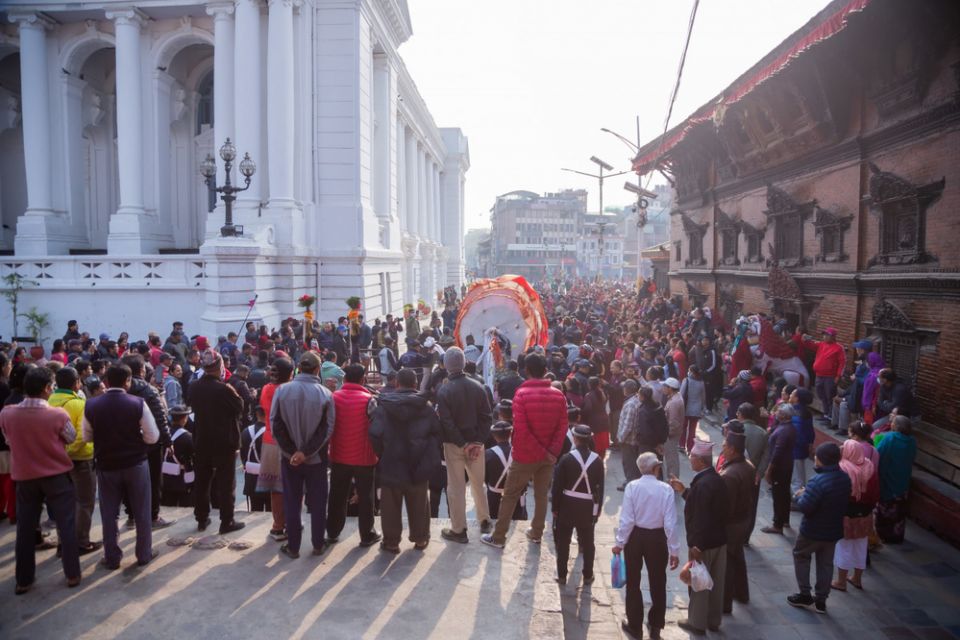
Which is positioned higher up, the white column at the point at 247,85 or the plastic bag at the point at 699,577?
the white column at the point at 247,85

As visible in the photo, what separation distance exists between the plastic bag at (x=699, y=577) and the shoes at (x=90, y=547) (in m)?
5.30

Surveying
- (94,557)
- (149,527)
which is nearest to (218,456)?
(149,527)

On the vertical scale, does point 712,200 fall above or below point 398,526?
above

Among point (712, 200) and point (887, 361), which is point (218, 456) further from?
point (712, 200)

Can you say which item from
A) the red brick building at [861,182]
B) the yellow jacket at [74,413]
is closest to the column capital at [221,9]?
the red brick building at [861,182]

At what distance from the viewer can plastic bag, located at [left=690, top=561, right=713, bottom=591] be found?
5465mm

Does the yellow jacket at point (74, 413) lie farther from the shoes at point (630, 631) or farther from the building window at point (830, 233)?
the building window at point (830, 233)

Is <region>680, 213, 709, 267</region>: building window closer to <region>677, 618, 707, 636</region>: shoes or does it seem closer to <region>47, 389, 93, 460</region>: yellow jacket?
<region>677, 618, 707, 636</region>: shoes

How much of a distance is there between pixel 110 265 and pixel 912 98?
20.2m

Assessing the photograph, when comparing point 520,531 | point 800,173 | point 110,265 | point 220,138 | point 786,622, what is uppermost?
point 220,138

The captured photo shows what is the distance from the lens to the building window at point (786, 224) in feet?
48.4

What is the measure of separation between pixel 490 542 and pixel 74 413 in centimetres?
400

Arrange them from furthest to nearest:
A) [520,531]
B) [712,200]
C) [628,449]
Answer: [712,200], [628,449], [520,531]

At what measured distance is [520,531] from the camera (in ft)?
21.9
